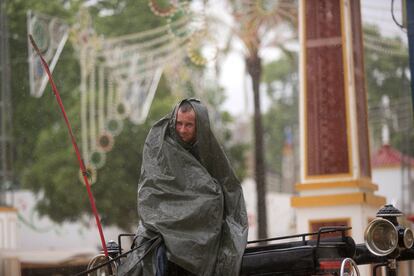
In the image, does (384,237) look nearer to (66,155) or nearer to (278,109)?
(66,155)

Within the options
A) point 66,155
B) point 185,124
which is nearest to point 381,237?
point 185,124

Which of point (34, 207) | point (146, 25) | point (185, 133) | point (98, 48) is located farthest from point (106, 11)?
point (185, 133)

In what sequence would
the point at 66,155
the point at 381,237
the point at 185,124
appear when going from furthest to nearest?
the point at 66,155 < the point at 381,237 < the point at 185,124

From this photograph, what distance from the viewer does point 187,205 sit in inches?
192

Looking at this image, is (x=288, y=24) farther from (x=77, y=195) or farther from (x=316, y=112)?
(x=77, y=195)

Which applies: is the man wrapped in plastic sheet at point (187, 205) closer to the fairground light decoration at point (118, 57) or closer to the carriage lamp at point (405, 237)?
the carriage lamp at point (405, 237)

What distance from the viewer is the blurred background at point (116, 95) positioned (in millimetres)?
14000

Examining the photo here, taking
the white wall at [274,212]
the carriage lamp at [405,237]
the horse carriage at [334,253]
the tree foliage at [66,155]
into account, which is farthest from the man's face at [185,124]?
the white wall at [274,212]

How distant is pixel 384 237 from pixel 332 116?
3.69 meters

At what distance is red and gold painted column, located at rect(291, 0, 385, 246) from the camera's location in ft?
28.4

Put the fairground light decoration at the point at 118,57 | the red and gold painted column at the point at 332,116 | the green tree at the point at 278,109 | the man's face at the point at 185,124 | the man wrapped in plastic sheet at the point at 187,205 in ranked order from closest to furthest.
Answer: the man wrapped in plastic sheet at the point at 187,205 < the man's face at the point at 185,124 < the red and gold painted column at the point at 332,116 < the fairground light decoration at the point at 118,57 < the green tree at the point at 278,109

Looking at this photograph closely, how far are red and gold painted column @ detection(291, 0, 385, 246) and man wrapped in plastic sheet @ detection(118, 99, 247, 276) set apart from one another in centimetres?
369

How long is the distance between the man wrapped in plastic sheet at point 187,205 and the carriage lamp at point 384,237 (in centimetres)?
72

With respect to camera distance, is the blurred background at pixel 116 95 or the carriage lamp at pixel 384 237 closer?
the carriage lamp at pixel 384 237
